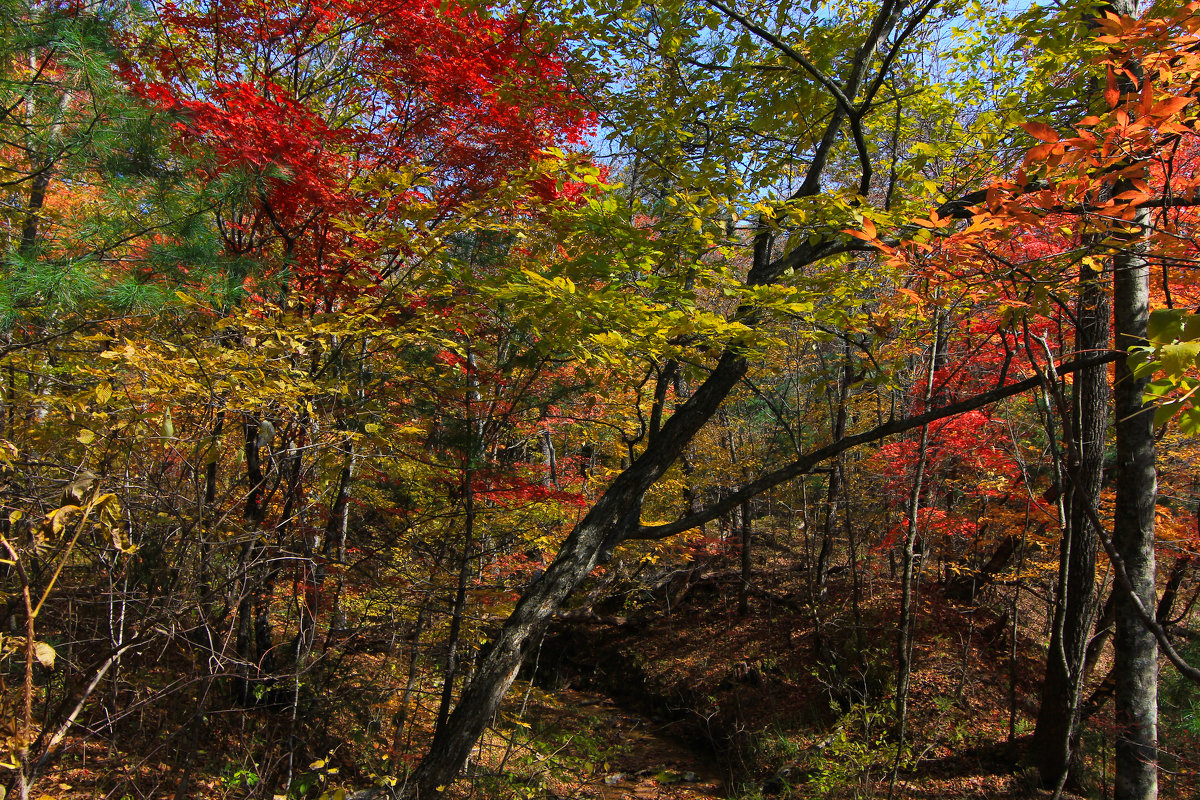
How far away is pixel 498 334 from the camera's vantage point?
17.5 feet

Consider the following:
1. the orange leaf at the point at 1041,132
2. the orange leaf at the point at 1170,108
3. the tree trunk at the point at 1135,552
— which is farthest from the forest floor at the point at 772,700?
the orange leaf at the point at 1170,108

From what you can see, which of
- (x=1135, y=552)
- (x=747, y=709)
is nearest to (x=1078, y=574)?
(x=1135, y=552)

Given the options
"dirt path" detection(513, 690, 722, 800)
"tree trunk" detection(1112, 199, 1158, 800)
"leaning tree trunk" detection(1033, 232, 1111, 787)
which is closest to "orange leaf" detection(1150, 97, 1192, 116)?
"leaning tree trunk" detection(1033, 232, 1111, 787)

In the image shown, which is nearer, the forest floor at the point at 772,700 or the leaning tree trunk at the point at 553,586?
the leaning tree trunk at the point at 553,586

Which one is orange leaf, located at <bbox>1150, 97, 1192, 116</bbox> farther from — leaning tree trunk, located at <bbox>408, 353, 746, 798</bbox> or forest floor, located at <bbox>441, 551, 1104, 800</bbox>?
forest floor, located at <bbox>441, 551, 1104, 800</bbox>

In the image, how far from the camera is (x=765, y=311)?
345 cm

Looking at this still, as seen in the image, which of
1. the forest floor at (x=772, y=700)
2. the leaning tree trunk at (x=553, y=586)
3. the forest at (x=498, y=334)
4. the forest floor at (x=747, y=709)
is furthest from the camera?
the forest floor at (x=772, y=700)

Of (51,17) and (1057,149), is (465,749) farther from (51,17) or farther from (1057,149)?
(51,17)

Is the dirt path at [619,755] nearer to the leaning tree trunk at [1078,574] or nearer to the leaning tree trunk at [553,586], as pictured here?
the leaning tree trunk at [553,586]

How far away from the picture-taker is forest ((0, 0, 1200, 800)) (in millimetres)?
2566

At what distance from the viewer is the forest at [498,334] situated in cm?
257

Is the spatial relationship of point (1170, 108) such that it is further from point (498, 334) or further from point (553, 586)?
point (498, 334)

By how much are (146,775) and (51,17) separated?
4750 millimetres

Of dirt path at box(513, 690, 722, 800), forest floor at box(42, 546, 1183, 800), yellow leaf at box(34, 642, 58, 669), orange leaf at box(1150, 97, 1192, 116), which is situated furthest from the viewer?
dirt path at box(513, 690, 722, 800)
